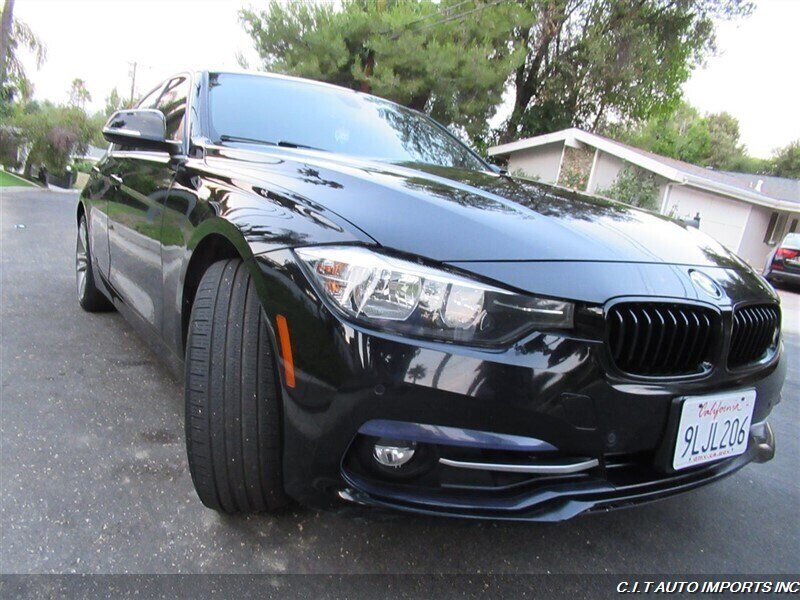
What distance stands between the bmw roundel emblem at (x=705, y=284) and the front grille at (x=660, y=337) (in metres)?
0.07

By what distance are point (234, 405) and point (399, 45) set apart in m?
16.9

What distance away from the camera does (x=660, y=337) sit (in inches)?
58.2

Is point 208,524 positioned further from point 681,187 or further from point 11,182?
point 681,187

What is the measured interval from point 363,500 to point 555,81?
73.7 ft

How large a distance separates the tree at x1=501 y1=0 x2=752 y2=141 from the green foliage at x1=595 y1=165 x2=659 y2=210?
4.58 m

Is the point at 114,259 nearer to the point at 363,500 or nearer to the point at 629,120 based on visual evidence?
the point at 363,500

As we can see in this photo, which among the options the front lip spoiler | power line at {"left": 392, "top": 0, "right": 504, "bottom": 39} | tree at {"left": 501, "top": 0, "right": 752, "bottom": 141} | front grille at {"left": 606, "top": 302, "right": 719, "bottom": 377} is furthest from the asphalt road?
tree at {"left": 501, "top": 0, "right": 752, "bottom": 141}

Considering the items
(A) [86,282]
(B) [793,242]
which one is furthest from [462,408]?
(B) [793,242]

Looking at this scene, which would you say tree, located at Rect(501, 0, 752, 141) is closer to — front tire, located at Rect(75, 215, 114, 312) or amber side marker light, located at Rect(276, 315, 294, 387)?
front tire, located at Rect(75, 215, 114, 312)

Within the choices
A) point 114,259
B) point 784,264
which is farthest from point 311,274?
point 784,264

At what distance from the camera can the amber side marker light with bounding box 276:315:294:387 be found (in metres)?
1.43

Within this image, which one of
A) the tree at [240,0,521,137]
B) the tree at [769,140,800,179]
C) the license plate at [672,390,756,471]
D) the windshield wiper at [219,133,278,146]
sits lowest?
the license plate at [672,390,756,471]

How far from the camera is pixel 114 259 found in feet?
9.76

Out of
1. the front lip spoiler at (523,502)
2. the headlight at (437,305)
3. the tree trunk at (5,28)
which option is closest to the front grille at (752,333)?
the front lip spoiler at (523,502)
